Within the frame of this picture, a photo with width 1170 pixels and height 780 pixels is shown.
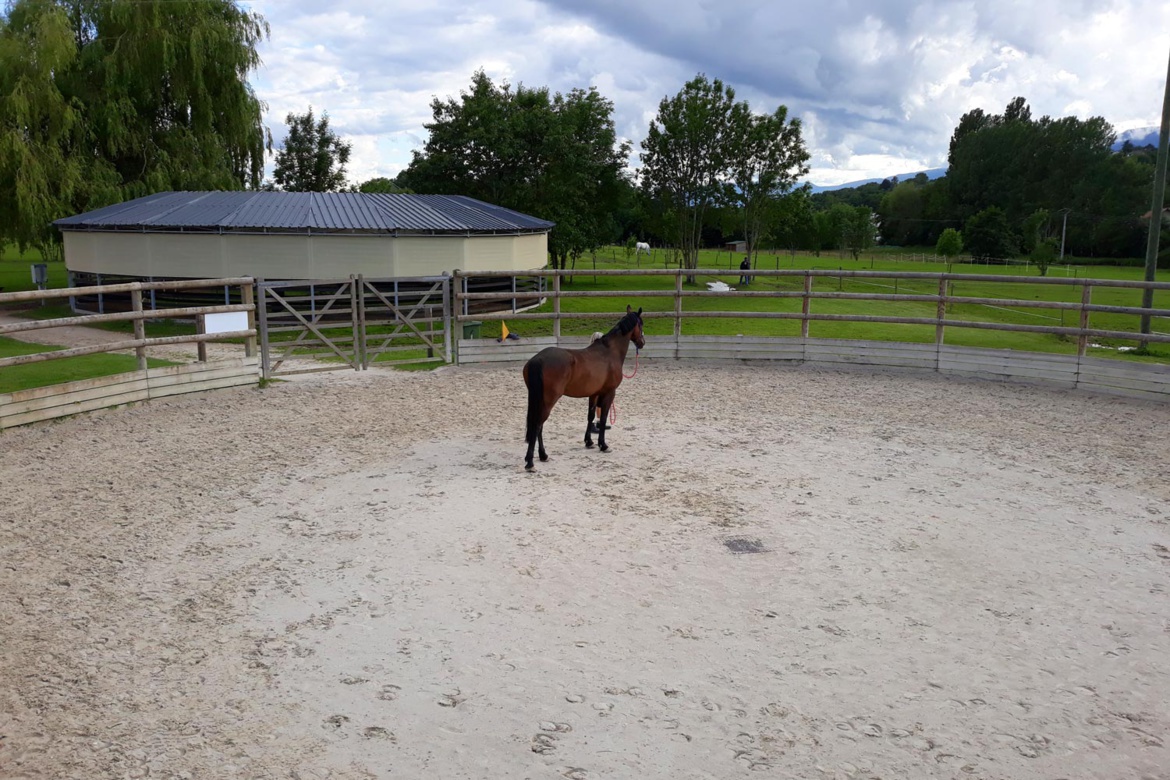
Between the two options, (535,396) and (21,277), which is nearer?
(535,396)

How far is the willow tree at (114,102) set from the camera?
23.2m

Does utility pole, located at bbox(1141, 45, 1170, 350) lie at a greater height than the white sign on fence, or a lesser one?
greater

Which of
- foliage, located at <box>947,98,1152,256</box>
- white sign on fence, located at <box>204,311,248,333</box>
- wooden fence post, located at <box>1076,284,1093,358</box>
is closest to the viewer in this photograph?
white sign on fence, located at <box>204,311,248,333</box>

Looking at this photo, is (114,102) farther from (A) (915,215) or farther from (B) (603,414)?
(A) (915,215)

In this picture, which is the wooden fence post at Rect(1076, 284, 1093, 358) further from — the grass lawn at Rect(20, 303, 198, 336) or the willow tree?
the willow tree

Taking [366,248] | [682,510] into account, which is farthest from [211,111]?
[682,510]

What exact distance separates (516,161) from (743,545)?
89.9 feet

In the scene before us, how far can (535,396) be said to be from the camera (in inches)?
303

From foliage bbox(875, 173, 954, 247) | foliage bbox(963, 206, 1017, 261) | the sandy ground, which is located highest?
foliage bbox(875, 173, 954, 247)

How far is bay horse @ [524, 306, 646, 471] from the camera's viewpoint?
303 inches

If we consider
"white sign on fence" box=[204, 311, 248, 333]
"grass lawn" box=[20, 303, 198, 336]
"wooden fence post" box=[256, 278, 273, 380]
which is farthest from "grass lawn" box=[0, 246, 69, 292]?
"white sign on fence" box=[204, 311, 248, 333]

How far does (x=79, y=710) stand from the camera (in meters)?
3.96

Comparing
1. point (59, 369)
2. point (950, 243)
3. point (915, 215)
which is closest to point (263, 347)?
point (59, 369)

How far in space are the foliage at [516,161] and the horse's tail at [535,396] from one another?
2432 centimetres
